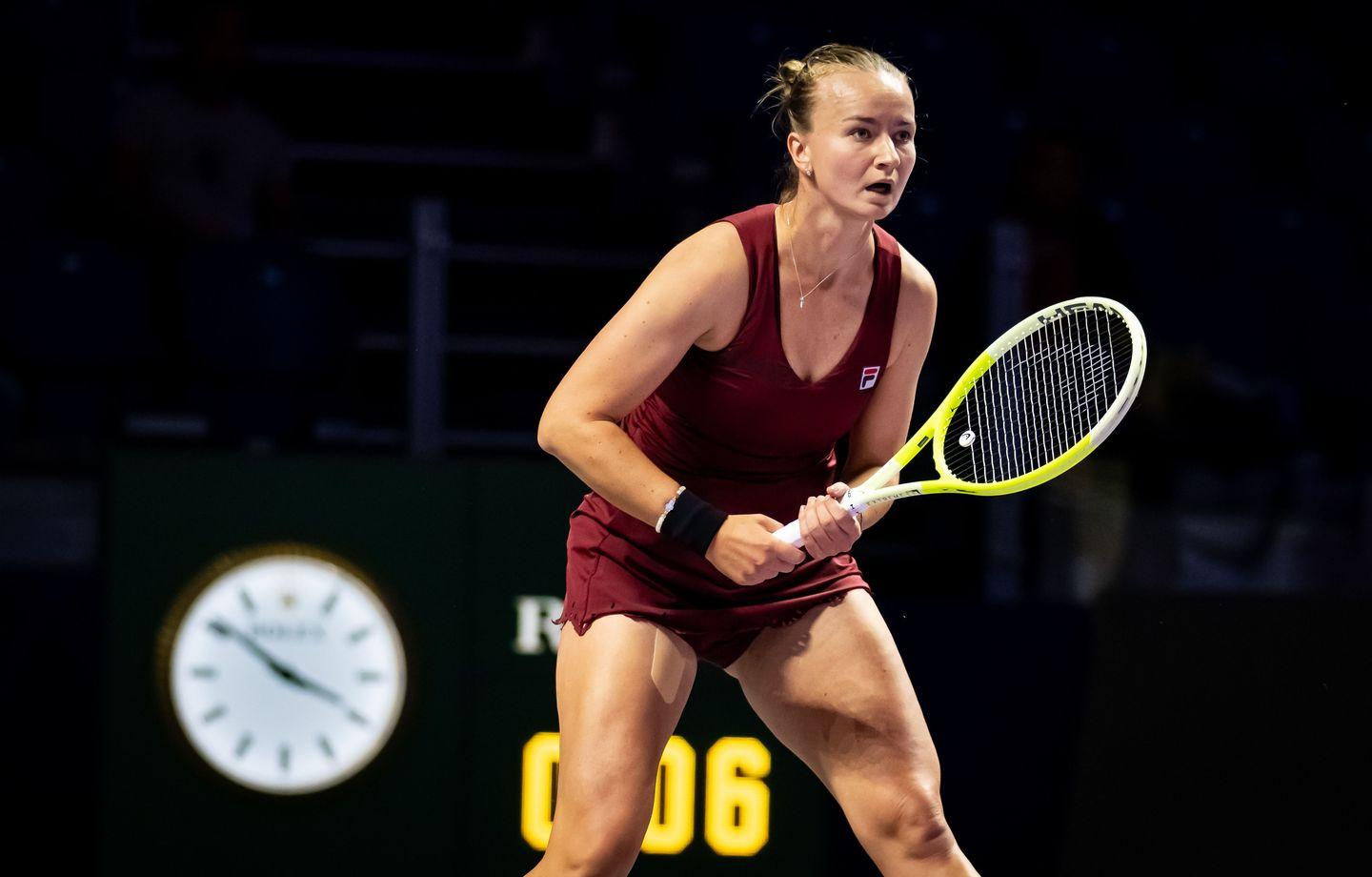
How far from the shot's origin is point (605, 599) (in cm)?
300

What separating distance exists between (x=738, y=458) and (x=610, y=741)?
0.51 m

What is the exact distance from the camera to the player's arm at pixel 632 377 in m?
2.85

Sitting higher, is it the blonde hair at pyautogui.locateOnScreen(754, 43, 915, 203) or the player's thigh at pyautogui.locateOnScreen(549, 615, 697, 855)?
the blonde hair at pyautogui.locateOnScreen(754, 43, 915, 203)

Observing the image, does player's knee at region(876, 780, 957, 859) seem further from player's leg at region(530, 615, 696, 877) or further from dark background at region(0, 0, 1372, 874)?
dark background at region(0, 0, 1372, 874)

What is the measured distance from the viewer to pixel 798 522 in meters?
2.82

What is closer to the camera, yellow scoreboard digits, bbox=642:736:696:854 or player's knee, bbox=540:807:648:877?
player's knee, bbox=540:807:648:877

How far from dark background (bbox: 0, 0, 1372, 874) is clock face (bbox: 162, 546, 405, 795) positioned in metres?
0.09

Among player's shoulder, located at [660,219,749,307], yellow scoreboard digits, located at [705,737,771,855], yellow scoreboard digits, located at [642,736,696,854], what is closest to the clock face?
yellow scoreboard digits, located at [642,736,696,854]

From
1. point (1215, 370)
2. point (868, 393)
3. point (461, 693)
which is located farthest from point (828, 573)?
point (1215, 370)

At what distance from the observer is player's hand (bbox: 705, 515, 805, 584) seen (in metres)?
2.79

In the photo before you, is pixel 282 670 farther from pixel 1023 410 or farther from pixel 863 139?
pixel 863 139

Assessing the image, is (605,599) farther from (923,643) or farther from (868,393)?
(923,643)

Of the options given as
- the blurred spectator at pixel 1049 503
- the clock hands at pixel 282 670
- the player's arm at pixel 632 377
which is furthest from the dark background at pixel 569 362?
the player's arm at pixel 632 377

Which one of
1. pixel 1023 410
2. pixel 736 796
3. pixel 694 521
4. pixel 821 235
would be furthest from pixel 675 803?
pixel 821 235
